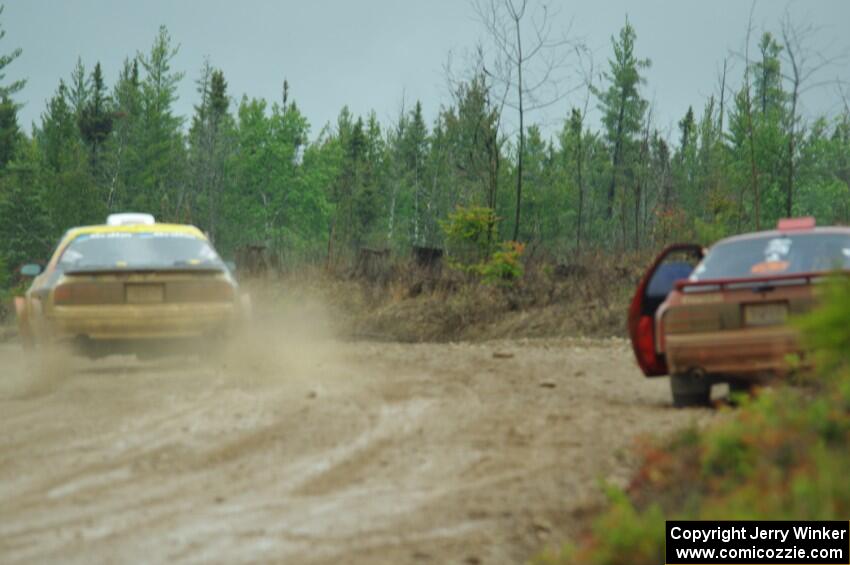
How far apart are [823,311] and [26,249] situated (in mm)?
58484

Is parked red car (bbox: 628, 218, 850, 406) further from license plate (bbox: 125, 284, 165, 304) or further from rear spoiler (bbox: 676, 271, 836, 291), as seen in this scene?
license plate (bbox: 125, 284, 165, 304)

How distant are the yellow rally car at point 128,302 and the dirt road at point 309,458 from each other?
0.42 metres

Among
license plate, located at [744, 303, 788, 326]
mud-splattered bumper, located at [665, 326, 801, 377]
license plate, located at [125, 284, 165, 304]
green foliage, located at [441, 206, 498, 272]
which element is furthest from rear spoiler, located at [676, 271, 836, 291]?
green foliage, located at [441, 206, 498, 272]

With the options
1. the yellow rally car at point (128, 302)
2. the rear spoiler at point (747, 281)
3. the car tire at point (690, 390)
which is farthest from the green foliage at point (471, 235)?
the rear spoiler at point (747, 281)

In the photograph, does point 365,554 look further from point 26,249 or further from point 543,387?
point 26,249

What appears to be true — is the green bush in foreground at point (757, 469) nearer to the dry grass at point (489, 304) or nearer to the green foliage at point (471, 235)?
the dry grass at point (489, 304)

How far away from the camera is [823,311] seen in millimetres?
6168

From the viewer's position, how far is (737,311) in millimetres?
10656

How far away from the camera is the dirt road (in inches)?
253

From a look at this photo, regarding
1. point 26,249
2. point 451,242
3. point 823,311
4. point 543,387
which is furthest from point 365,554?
point 26,249

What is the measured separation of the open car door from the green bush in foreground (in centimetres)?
383

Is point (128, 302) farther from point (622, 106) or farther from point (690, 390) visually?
point (622, 106)

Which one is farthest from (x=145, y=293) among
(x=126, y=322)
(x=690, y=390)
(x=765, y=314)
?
(x=765, y=314)

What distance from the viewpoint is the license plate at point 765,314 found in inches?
412
